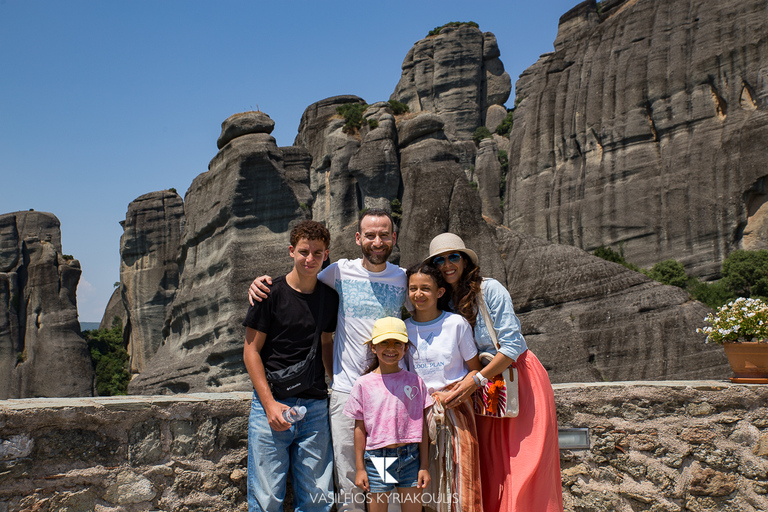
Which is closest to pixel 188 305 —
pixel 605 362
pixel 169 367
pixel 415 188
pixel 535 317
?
pixel 169 367

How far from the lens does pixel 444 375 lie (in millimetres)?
3105

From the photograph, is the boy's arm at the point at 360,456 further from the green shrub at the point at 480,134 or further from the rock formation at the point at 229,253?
the green shrub at the point at 480,134

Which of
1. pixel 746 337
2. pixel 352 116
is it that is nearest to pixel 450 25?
pixel 352 116

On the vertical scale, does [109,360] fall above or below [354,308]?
below

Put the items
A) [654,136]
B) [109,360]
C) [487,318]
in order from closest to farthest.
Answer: [487,318] < [654,136] < [109,360]

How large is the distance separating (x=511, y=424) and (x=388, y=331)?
2.94ft

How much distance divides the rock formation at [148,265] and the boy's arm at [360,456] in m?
38.7

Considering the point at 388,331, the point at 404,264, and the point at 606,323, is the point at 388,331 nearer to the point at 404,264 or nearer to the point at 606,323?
the point at 606,323

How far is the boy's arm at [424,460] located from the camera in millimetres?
2910

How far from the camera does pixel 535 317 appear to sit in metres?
19.9

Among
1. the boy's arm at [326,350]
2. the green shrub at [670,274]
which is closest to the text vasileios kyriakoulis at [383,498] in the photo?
the boy's arm at [326,350]

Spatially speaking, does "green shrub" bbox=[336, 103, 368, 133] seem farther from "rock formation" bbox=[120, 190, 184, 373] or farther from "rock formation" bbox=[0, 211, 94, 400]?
"rock formation" bbox=[0, 211, 94, 400]

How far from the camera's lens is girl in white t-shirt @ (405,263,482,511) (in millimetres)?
2975

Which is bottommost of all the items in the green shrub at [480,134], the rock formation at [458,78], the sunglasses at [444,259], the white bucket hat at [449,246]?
the sunglasses at [444,259]
